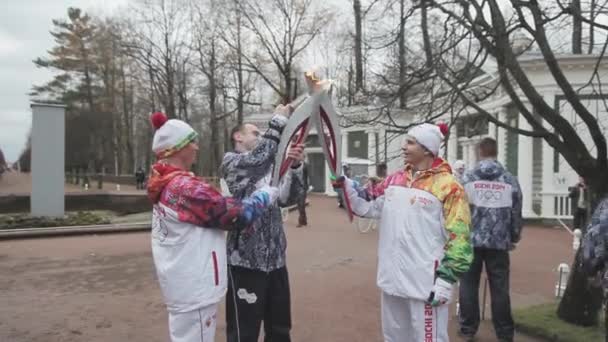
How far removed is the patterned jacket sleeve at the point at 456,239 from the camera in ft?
10.2

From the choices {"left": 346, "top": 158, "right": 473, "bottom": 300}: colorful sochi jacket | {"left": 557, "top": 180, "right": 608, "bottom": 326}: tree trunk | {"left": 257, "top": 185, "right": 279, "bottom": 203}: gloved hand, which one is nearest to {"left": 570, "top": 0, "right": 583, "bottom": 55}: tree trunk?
{"left": 557, "top": 180, "right": 608, "bottom": 326}: tree trunk

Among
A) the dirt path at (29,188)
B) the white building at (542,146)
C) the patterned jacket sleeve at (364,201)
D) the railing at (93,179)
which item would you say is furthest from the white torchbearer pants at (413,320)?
the railing at (93,179)

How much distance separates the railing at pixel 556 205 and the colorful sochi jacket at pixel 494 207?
39.9 ft

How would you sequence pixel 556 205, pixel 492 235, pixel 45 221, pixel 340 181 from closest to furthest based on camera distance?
pixel 340 181 < pixel 492 235 < pixel 45 221 < pixel 556 205

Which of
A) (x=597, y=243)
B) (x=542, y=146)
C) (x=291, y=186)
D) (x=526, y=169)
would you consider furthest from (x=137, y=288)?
(x=542, y=146)

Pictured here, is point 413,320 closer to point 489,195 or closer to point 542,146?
point 489,195

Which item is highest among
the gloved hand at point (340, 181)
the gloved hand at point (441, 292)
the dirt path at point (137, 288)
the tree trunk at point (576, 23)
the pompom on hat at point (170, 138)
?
the tree trunk at point (576, 23)

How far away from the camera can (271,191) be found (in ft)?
10.9

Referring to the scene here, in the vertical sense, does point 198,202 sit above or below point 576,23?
below

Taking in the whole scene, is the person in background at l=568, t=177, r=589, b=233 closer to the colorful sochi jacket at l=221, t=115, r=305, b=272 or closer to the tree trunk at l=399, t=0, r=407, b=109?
the tree trunk at l=399, t=0, r=407, b=109

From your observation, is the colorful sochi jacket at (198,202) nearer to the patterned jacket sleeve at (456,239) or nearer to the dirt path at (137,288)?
the patterned jacket sleeve at (456,239)

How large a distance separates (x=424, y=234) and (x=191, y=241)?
142 centimetres

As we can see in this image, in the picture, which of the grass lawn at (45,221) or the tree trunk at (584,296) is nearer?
the tree trunk at (584,296)

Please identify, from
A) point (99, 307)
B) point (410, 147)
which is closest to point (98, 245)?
point (99, 307)
